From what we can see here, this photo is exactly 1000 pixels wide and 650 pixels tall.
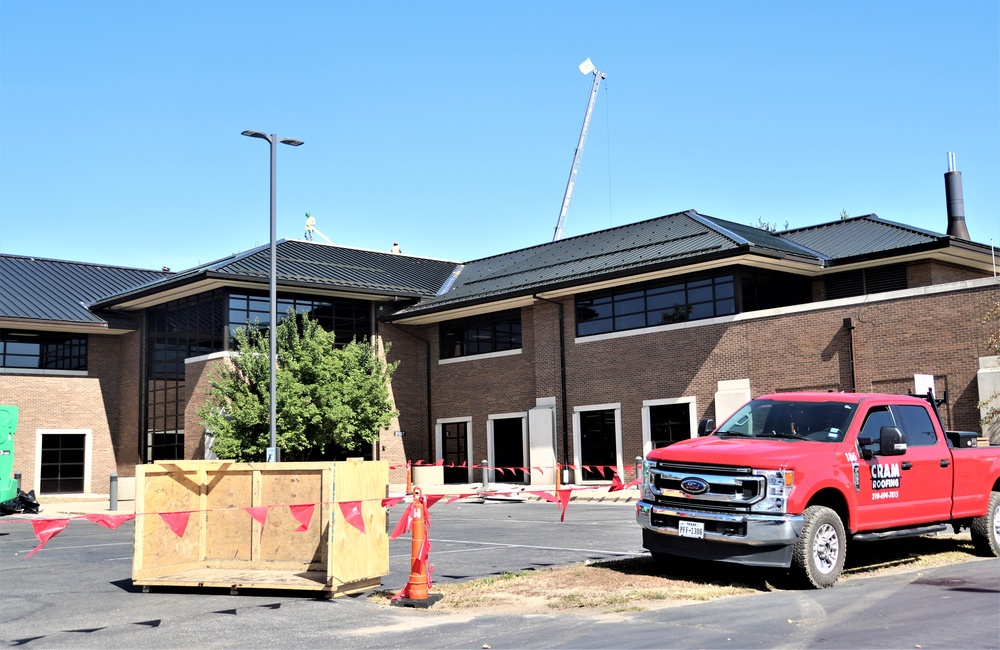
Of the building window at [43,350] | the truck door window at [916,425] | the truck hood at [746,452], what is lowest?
the truck hood at [746,452]

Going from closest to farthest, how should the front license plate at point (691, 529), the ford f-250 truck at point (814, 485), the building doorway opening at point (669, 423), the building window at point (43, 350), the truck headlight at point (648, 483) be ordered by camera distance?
the ford f-250 truck at point (814, 485) → the front license plate at point (691, 529) → the truck headlight at point (648, 483) → the building doorway opening at point (669, 423) → the building window at point (43, 350)

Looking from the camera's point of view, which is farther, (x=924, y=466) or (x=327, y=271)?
(x=327, y=271)

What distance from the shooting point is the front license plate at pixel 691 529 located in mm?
10594

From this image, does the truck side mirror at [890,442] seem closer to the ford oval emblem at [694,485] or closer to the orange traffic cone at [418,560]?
the ford oval emblem at [694,485]

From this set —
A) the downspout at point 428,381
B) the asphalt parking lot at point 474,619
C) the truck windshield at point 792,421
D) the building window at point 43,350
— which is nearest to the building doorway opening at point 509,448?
the downspout at point 428,381

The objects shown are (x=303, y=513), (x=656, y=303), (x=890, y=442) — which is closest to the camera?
(x=303, y=513)

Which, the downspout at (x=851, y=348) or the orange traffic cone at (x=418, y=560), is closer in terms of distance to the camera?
the orange traffic cone at (x=418, y=560)

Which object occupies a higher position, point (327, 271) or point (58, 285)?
point (58, 285)

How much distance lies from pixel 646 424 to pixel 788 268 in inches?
258

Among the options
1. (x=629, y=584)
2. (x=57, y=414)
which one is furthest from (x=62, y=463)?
(x=629, y=584)

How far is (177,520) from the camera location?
37.3 feet

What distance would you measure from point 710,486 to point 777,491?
0.73m

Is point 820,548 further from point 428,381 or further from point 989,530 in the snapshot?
point 428,381

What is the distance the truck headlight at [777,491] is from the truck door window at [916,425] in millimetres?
2499
